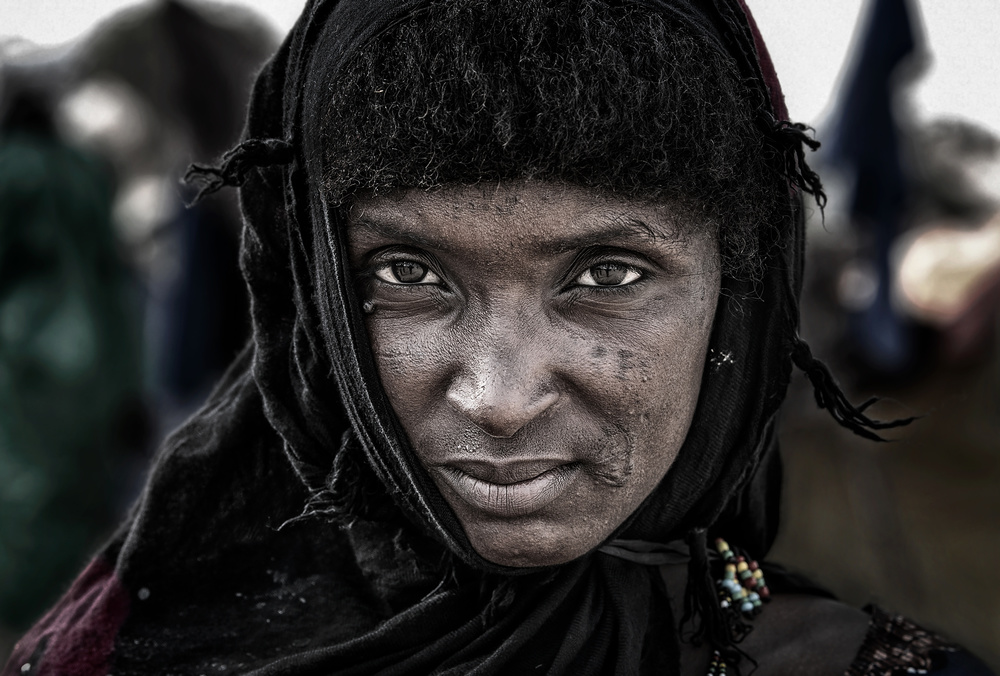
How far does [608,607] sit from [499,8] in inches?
40.9

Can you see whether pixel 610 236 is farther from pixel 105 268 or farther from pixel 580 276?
pixel 105 268

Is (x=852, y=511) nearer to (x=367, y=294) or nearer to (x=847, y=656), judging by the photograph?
(x=847, y=656)

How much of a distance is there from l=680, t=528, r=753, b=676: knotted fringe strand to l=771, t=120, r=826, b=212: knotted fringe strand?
2.11 ft

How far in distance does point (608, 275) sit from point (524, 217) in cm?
18

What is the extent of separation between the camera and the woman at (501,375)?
1.39 meters

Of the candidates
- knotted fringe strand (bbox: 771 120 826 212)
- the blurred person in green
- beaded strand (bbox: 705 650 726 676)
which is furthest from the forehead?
the blurred person in green

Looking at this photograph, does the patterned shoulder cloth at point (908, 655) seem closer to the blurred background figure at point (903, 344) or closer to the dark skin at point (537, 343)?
the dark skin at point (537, 343)

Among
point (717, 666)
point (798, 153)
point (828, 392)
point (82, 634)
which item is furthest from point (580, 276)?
point (82, 634)

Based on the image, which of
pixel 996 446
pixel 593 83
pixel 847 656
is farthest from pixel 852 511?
pixel 593 83

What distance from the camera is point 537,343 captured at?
4.59ft

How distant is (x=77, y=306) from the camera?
4.61 m

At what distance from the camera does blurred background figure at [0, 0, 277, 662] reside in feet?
14.6

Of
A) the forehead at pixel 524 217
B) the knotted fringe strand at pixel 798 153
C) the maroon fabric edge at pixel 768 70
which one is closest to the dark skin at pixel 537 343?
the forehead at pixel 524 217

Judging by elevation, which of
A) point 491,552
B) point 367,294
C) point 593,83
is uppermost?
point 593,83
